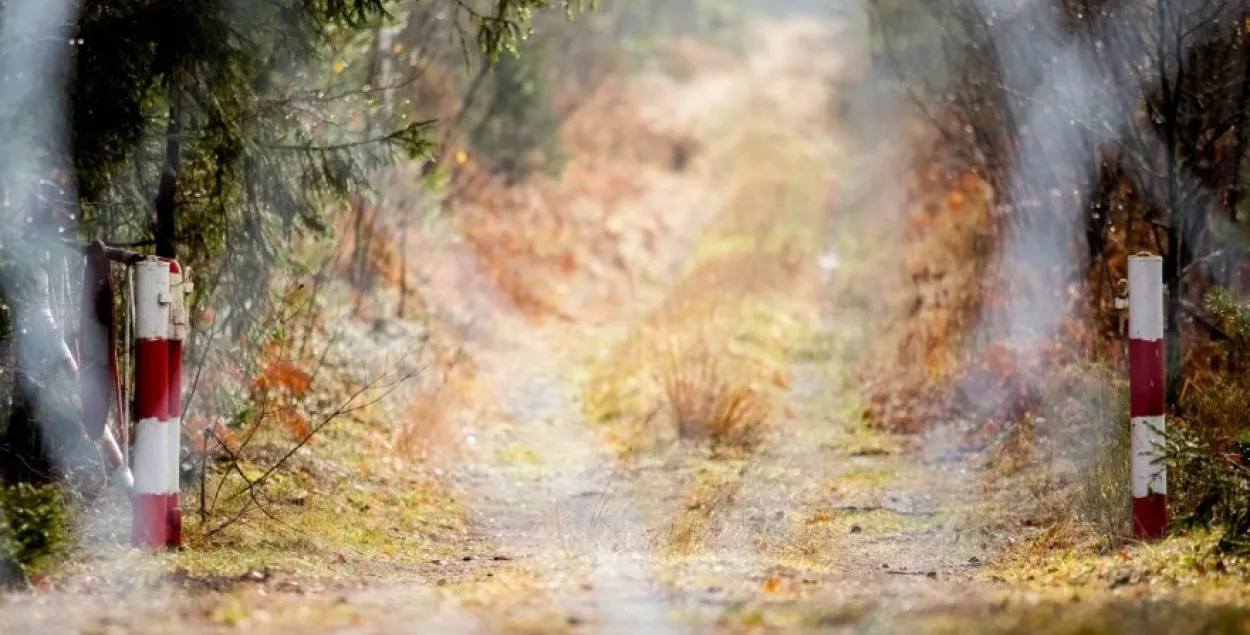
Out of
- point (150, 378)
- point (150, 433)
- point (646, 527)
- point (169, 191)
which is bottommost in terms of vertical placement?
point (646, 527)

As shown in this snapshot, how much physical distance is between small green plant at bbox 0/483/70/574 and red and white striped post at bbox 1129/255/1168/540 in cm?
444

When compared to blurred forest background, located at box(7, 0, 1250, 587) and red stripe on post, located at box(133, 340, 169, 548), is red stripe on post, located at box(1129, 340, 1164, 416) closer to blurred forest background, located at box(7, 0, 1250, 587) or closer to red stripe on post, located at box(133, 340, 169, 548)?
blurred forest background, located at box(7, 0, 1250, 587)

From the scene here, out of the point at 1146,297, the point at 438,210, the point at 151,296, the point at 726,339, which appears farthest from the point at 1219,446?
the point at 438,210

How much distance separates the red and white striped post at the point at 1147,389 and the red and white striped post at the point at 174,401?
13.3 ft

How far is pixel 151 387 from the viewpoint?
5875 mm

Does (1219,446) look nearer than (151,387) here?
No

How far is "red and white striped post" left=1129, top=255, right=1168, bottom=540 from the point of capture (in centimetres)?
620

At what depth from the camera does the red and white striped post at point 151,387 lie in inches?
231

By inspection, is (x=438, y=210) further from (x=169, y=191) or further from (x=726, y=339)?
(x=169, y=191)

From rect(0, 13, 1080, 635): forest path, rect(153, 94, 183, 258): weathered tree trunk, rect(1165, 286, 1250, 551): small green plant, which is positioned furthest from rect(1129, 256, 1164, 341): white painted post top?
rect(153, 94, 183, 258): weathered tree trunk

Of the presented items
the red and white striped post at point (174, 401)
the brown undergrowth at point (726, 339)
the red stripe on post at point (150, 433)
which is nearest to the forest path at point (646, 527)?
the brown undergrowth at point (726, 339)

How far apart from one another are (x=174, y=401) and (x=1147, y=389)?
164 inches

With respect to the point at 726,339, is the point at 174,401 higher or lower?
lower

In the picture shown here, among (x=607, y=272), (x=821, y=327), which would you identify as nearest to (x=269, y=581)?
(x=821, y=327)
